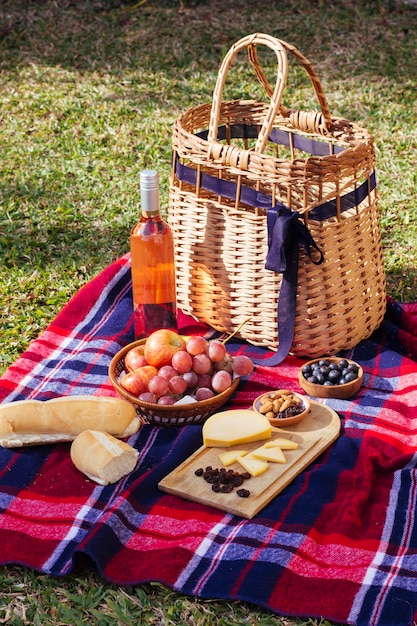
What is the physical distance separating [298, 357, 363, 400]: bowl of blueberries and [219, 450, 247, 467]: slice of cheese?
462mm

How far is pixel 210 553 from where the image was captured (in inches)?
91.5

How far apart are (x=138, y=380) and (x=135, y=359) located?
12 cm

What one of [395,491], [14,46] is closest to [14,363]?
[395,491]

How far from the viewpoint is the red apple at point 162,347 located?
2.91 metres

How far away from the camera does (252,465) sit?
102 inches

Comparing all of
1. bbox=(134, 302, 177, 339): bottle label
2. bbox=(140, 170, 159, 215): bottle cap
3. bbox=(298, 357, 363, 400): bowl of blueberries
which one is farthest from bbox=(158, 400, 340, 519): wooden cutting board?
bbox=(140, 170, 159, 215): bottle cap

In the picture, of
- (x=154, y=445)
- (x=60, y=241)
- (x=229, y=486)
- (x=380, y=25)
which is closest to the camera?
(x=229, y=486)

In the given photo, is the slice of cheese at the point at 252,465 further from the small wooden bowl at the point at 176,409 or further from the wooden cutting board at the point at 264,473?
the small wooden bowl at the point at 176,409

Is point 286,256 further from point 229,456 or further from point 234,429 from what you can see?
point 229,456

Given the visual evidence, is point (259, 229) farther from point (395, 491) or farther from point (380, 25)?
point (380, 25)

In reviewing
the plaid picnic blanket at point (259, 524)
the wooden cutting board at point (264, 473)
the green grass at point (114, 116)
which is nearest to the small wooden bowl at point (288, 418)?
the wooden cutting board at point (264, 473)

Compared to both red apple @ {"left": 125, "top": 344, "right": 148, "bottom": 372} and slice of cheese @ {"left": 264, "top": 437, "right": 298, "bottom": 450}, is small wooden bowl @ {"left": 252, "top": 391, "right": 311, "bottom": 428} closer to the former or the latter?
slice of cheese @ {"left": 264, "top": 437, "right": 298, "bottom": 450}

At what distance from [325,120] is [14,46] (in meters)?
3.74

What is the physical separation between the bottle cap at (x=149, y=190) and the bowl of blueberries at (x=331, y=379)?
30.1 inches
